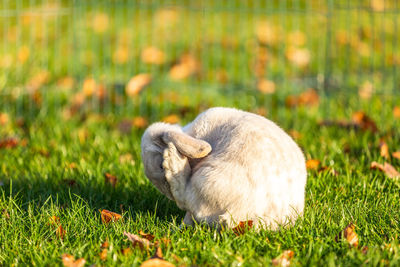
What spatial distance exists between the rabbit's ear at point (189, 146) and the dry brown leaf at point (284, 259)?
2.00ft

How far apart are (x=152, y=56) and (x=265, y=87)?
5.53 ft

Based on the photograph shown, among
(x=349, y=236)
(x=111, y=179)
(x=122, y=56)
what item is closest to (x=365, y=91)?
(x=122, y=56)

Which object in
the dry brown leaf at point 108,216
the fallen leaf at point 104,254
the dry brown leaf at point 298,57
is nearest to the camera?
the fallen leaf at point 104,254

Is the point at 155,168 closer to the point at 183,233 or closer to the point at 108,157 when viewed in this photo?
the point at 183,233

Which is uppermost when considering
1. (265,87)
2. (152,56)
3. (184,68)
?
(152,56)

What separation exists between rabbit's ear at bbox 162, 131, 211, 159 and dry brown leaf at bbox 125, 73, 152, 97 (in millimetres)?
3241

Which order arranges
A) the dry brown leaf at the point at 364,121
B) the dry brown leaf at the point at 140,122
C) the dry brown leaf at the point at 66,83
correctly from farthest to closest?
the dry brown leaf at the point at 66,83
the dry brown leaf at the point at 140,122
the dry brown leaf at the point at 364,121

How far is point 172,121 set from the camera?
5.20 metres

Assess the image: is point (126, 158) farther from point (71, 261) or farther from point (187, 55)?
point (187, 55)

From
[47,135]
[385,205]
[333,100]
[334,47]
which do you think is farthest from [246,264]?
Result: [334,47]

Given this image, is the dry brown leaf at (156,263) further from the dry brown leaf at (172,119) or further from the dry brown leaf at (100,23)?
the dry brown leaf at (100,23)

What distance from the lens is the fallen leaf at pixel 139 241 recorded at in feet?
8.64

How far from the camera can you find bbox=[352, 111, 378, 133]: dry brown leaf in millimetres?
4883

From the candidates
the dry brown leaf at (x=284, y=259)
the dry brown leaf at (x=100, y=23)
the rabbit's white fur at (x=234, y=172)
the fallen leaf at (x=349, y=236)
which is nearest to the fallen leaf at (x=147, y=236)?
the rabbit's white fur at (x=234, y=172)
